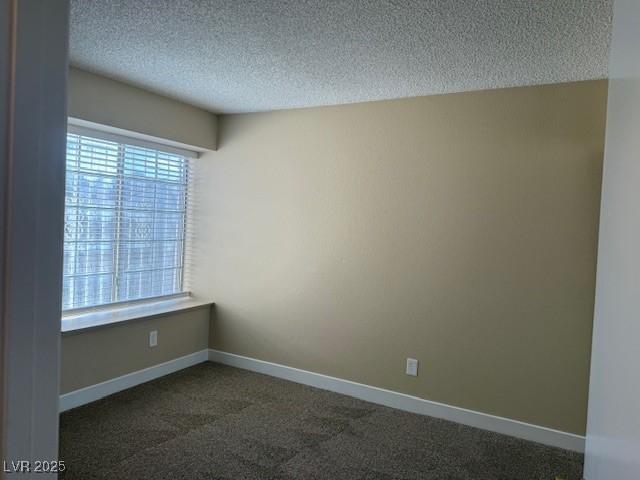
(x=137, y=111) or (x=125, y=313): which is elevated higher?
(x=137, y=111)

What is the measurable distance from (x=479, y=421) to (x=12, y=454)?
121 inches

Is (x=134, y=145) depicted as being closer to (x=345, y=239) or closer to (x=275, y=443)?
(x=345, y=239)

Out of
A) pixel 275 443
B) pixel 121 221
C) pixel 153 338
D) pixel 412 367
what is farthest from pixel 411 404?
pixel 121 221

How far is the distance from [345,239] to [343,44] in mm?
1581

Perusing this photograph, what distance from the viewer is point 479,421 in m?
3.07

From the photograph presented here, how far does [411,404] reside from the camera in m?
3.31

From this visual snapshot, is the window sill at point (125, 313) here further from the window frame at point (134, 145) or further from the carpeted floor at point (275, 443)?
the carpeted floor at point (275, 443)

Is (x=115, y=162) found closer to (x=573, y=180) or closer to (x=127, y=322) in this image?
(x=127, y=322)

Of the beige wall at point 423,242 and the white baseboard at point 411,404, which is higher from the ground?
the beige wall at point 423,242

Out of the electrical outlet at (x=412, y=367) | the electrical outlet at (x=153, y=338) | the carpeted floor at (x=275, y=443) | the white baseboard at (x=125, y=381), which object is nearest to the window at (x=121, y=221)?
the electrical outlet at (x=153, y=338)

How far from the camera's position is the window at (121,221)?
3.31 metres

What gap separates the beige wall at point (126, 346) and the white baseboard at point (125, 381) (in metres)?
0.03

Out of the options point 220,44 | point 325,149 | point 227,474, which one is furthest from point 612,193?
point 325,149

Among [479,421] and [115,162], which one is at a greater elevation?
[115,162]
